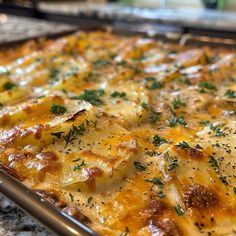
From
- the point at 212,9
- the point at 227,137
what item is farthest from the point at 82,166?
the point at 212,9

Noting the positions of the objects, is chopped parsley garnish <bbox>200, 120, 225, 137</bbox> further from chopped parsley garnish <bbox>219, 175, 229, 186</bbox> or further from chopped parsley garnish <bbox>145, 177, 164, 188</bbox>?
chopped parsley garnish <bbox>145, 177, 164, 188</bbox>

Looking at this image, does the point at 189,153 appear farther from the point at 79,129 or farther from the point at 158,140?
the point at 79,129

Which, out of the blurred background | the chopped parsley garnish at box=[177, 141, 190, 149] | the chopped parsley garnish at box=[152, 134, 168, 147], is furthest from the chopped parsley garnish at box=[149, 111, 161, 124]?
the blurred background

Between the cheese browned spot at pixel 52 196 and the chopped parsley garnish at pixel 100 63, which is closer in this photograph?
the cheese browned spot at pixel 52 196

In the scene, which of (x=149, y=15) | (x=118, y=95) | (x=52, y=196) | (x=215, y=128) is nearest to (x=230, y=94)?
(x=215, y=128)

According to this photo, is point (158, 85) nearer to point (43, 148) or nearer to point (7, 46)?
point (43, 148)

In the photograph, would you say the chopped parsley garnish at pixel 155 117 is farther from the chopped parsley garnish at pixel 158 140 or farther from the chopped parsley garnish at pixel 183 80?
the chopped parsley garnish at pixel 183 80

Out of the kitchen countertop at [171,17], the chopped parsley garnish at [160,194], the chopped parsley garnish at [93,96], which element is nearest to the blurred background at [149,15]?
A: the kitchen countertop at [171,17]
